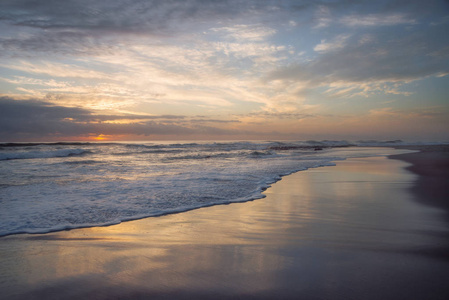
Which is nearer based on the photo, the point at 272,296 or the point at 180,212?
the point at 272,296

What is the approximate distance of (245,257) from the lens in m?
3.20

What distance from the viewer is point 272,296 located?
7.80ft

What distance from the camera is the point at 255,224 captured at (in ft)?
15.0

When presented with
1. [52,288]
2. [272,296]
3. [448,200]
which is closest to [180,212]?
[52,288]

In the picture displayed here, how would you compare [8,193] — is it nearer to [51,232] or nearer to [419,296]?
[51,232]

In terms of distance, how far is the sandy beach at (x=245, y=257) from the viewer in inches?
98.5

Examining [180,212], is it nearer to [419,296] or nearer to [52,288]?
[52,288]

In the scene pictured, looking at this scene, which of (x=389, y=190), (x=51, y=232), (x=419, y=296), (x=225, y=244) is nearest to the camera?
(x=419, y=296)

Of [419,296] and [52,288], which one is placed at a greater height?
[419,296]

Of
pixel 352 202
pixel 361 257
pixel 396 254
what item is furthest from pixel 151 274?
pixel 352 202

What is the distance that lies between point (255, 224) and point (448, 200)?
4.98 meters

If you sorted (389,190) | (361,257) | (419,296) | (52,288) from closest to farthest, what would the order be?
(419,296) → (52,288) → (361,257) → (389,190)

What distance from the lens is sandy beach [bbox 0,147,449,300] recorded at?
250 cm

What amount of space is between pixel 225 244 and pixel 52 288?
2.08 metres
